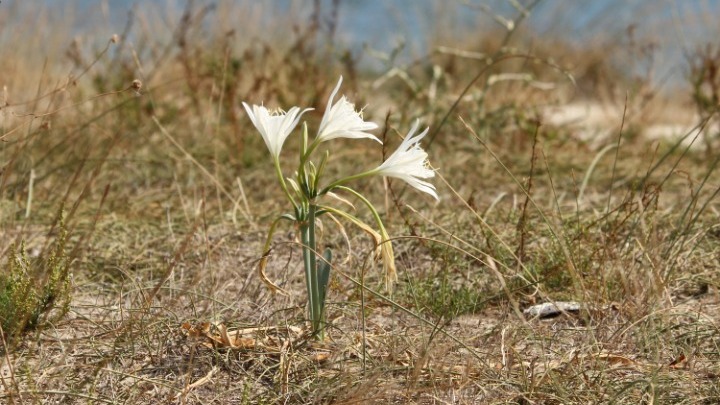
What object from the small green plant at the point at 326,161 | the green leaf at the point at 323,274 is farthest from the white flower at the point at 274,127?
the green leaf at the point at 323,274

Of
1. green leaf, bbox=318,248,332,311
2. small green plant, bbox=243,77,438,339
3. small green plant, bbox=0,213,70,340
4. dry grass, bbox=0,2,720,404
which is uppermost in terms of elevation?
small green plant, bbox=243,77,438,339

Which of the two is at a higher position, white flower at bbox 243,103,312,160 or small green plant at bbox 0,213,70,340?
white flower at bbox 243,103,312,160

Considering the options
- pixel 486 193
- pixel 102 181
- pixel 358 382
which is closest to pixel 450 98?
pixel 486 193

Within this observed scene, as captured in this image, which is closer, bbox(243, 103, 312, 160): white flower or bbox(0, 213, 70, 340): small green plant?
bbox(243, 103, 312, 160): white flower

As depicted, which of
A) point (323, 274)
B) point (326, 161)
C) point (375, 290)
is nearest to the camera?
point (326, 161)

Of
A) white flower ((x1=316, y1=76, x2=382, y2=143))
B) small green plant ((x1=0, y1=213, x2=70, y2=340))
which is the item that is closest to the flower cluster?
Result: white flower ((x1=316, y1=76, x2=382, y2=143))

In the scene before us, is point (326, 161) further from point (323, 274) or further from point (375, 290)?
point (375, 290)

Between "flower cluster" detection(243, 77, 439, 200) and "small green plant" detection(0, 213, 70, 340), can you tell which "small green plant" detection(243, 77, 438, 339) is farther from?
"small green plant" detection(0, 213, 70, 340)

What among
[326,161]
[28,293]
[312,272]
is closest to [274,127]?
[326,161]

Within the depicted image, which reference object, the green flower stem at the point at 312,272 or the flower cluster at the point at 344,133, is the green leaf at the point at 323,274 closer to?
Result: the green flower stem at the point at 312,272

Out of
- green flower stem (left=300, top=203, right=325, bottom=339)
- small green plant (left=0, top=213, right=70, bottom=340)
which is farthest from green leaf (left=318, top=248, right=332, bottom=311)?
small green plant (left=0, top=213, right=70, bottom=340)

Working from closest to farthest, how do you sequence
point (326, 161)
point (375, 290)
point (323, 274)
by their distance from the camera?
point (326, 161)
point (323, 274)
point (375, 290)
